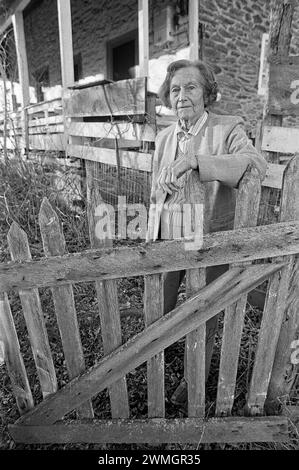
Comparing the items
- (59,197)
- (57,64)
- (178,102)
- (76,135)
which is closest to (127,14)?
(57,64)

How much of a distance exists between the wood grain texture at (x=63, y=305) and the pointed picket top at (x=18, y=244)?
9 cm

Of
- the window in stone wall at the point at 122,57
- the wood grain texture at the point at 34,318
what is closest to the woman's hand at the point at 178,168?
the wood grain texture at the point at 34,318

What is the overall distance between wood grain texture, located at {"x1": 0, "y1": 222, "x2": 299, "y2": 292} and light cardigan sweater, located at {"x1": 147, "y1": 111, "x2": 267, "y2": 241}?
28 centimetres

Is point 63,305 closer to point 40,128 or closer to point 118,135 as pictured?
point 118,135

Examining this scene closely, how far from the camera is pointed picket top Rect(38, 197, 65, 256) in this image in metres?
1.35

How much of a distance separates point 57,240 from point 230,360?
1088 mm

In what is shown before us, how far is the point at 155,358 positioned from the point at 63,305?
0.55 metres

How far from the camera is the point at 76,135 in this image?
15.7ft

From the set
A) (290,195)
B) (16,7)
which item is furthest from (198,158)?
(16,7)

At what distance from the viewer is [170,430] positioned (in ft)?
5.53

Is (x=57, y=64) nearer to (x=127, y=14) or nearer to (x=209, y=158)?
(x=127, y=14)

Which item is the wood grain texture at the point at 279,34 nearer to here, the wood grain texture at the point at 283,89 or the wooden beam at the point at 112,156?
the wood grain texture at the point at 283,89

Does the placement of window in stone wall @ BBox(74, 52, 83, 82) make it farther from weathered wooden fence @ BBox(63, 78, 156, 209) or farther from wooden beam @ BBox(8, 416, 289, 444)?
wooden beam @ BBox(8, 416, 289, 444)
